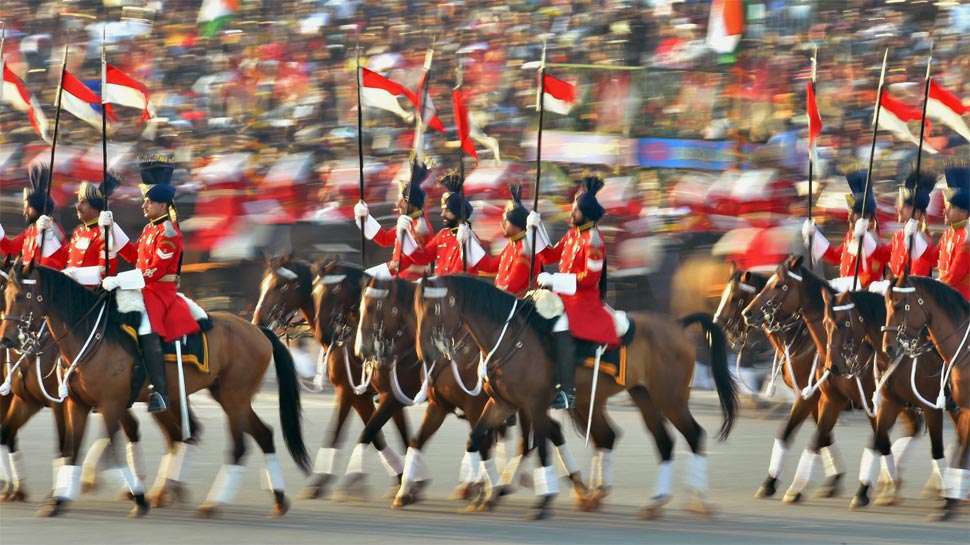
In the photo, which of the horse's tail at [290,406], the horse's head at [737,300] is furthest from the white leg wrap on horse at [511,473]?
the horse's head at [737,300]

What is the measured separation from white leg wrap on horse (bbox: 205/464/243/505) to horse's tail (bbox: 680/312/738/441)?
3354 mm

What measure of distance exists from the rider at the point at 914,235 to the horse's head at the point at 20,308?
20.0 ft

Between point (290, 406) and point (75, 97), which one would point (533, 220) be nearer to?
point (290, 406)

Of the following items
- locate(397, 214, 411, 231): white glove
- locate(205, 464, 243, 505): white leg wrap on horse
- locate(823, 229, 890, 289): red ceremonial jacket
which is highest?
locate(397, 214, 411, 231): white glove

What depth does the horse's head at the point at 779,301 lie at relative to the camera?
35.2ft

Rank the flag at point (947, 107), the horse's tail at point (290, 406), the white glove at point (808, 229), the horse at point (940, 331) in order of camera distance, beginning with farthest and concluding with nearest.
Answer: the flag at point (947, 107) → the white glove at point (808, 229) → the horse's tail at point (290, 406) → the horse at point (940, 331)

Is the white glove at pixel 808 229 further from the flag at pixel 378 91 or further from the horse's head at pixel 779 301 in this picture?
the flag at pixel 378 91

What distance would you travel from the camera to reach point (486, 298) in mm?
9820

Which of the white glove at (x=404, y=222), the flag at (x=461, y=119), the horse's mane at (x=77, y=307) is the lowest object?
the horse's mane at (x=77, y=307)

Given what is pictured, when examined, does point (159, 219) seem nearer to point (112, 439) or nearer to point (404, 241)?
point (112, 439)

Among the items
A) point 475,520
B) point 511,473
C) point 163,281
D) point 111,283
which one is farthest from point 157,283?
point 511,473

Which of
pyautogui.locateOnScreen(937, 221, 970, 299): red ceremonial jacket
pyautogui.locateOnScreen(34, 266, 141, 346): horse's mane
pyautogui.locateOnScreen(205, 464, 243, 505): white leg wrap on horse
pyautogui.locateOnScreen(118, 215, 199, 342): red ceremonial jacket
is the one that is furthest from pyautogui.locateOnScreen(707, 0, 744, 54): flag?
pyautogui.locateOnScreen(34, 266, 141, 346): horse's mane

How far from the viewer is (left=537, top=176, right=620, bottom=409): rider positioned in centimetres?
999

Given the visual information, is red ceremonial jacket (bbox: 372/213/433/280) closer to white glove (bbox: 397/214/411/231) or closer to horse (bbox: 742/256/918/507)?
white glove (bbox: 397/214/411/231)
